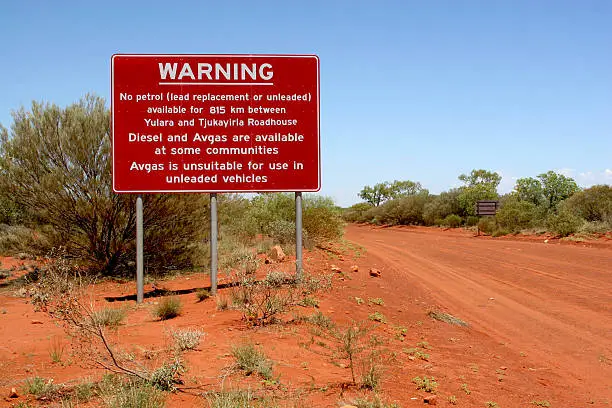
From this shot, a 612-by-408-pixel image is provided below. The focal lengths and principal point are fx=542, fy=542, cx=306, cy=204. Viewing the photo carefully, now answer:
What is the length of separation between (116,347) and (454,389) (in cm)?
363

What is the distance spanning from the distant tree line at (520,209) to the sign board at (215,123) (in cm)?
1882

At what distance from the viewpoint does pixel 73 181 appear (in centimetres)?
1309

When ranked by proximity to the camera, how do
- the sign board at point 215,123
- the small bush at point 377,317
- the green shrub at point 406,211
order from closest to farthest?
the small bush at point 377,317
the sign board at point 215,123
the green shrub at point 406,211

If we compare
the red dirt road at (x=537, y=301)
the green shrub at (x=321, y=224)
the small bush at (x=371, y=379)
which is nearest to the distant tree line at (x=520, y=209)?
the red dirt road at (x=537, y=301)

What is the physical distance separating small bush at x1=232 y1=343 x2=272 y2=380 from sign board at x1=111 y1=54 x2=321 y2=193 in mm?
5342

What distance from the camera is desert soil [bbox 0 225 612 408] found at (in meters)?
5.03

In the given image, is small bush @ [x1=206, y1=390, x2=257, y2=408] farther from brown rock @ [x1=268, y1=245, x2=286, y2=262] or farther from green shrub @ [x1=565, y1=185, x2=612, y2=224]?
green shrub @ [x1=565, y1=185, x2=612, y2=224]

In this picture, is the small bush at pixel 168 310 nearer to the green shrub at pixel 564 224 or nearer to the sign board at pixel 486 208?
the green shrub at pixel 564 224

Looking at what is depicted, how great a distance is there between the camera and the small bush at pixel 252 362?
4.96 m

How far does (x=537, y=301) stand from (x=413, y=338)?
4735mm

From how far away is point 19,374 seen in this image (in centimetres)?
530

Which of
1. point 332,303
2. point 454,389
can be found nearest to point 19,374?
point 454,389

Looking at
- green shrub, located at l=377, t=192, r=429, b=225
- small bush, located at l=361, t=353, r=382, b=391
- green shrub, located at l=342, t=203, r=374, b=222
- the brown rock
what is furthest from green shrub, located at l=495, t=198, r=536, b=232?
green shrub, located at l=342, t=203, r=374, b=222

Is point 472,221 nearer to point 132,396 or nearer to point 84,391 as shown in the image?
point 84,391
